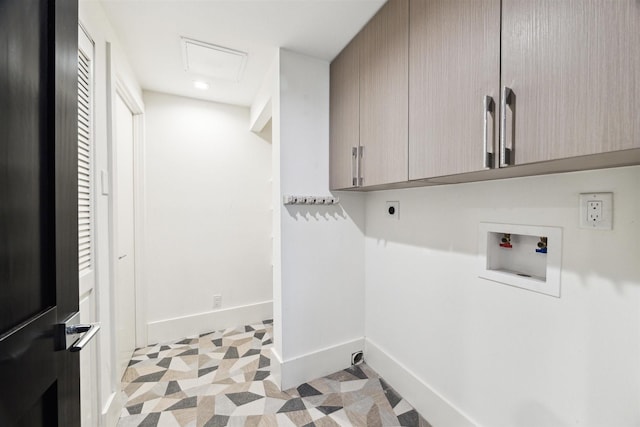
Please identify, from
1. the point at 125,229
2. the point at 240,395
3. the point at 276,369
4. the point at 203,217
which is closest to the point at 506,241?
the point at 276,369

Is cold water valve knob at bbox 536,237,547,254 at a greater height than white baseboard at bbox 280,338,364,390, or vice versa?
cold water valve knob at bbox 536,237,547,254

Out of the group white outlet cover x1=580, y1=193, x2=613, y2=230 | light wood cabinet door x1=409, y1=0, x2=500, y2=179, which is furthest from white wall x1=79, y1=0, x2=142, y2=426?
white outlet cover x1=580, y1=193, x2=613, y2=230

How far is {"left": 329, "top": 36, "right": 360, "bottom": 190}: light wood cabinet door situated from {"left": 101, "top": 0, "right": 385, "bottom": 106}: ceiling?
11cm

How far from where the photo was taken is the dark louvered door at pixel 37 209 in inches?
19.2

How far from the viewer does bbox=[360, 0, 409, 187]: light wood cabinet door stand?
51.2 inches

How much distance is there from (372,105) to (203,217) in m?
1.93

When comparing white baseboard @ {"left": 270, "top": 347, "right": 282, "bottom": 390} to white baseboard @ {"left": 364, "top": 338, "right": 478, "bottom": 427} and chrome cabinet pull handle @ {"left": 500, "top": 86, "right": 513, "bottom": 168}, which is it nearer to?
white baseboard @ {"left": 364, "top": 338, "right": 478, "bottom": 427}

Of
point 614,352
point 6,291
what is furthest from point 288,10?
point 614,352

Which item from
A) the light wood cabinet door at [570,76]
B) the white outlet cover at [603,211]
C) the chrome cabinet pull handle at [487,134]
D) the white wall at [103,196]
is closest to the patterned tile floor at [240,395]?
the white wall at [103,196]

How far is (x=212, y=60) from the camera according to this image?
1899mm

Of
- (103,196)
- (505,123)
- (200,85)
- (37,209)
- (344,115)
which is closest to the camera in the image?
(37,209)

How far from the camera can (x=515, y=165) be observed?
84cm

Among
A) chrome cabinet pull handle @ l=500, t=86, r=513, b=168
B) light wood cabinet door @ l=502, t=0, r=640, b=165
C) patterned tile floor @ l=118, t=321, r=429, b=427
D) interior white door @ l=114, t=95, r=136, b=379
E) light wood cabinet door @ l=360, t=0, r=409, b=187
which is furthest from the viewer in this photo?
interior white door @ l=114, t=95, r=136, b=379

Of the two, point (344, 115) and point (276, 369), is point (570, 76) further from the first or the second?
point (276, 369)
